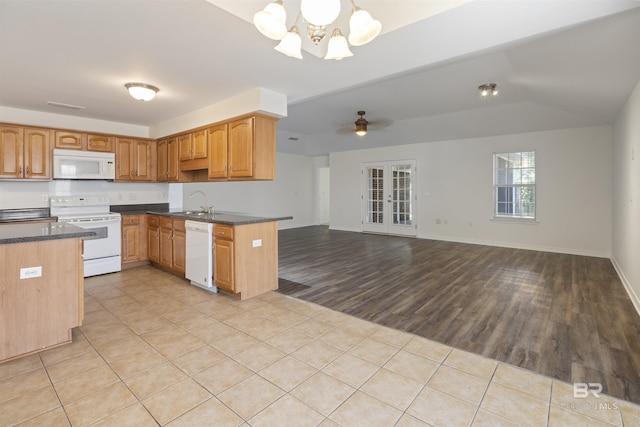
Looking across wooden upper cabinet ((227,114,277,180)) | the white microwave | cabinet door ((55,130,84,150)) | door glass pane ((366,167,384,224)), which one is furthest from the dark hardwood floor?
cabinet door ((55,130,84,150))

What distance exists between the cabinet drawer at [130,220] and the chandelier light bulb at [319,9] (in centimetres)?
444

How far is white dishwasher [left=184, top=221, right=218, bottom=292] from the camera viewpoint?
3680 millimetres

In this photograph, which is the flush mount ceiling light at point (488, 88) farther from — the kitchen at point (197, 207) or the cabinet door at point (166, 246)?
the cabinet door at point (166, 246)

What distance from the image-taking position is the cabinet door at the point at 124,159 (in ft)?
A: 16.4

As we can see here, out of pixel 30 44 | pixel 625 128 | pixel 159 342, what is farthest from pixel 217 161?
pixel 625 128

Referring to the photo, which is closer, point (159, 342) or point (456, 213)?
point (159, 342)

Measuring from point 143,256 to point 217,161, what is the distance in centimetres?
217

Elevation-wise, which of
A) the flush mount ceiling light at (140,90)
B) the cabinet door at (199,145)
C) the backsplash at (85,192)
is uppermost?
the flush mount ceiling light at (140,90)

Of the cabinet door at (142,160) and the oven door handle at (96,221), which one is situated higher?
the cabinet door at (142,160)

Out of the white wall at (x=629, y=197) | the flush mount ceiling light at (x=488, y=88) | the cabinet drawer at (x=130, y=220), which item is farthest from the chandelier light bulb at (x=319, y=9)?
the cabinet drawer at (x=130, y=220)

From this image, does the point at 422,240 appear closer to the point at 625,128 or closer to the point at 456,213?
the point at 456,213

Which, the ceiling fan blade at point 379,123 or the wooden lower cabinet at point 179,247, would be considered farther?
the ceiling fan blade at point 379,123

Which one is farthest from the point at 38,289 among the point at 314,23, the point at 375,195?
the point at 375,195

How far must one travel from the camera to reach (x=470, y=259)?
5.48m
